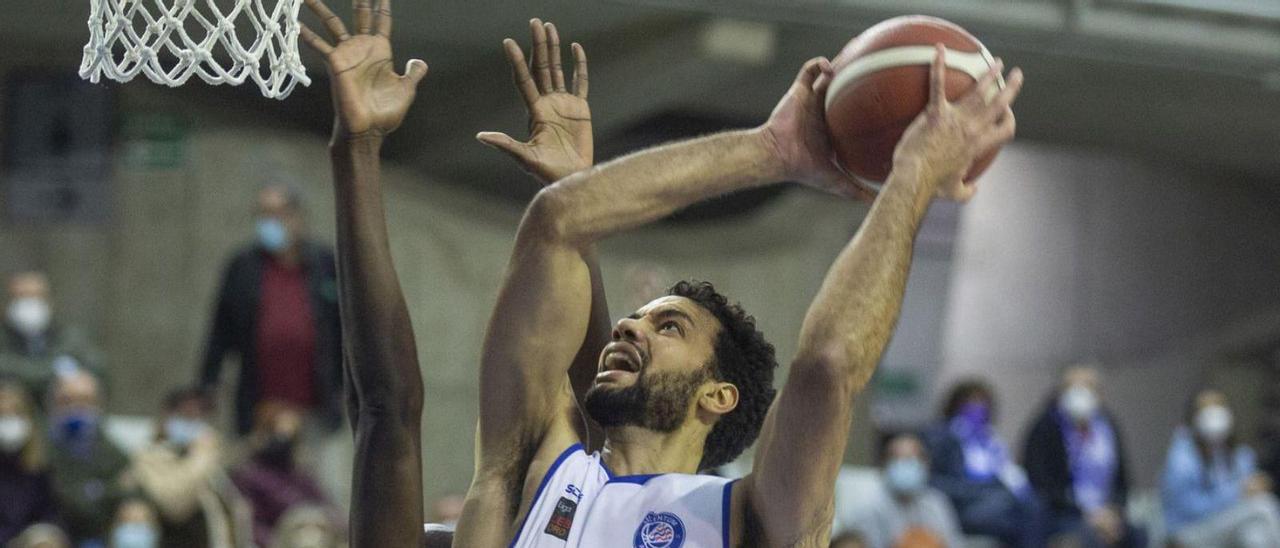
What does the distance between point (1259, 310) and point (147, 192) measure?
31.0 ft

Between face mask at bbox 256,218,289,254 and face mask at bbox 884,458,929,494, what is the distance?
3.23m

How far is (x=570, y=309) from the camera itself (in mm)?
3627

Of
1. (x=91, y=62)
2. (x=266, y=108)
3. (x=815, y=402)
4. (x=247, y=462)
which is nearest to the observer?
(x=815, y=402)

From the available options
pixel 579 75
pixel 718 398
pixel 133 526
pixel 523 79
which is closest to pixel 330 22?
pixel 523 79

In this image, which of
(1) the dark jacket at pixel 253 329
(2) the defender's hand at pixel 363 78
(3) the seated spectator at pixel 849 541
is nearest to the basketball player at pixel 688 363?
(2) the defender's hand at pixel 363 78

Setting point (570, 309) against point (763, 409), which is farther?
point (763, 409)

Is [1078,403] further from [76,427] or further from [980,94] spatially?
[980,94]

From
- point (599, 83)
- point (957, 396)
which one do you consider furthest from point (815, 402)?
point (599, 83)

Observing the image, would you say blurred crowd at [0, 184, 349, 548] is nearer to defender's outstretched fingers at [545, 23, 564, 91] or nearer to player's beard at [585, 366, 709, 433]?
defender's outstretched fingers at [545, 23, 564, 91]

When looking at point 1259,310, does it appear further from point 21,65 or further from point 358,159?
point 358,159

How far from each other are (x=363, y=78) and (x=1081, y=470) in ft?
25.2

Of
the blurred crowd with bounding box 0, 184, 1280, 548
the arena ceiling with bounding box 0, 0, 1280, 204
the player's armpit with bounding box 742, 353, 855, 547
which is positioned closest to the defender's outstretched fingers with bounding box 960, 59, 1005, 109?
the player's armpit with bounding box 742, 353, 855, 547

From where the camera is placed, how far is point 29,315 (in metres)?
8.24

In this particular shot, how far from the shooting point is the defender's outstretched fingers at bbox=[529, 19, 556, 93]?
4031 mm
